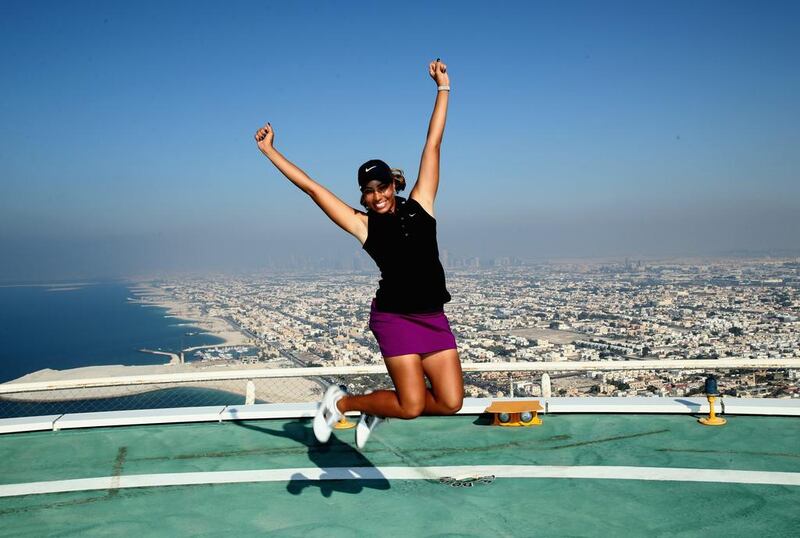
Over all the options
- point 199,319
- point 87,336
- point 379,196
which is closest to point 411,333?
point 379,196

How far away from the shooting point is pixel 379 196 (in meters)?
3.68

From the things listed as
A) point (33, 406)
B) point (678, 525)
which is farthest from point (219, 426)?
point (33, 406)

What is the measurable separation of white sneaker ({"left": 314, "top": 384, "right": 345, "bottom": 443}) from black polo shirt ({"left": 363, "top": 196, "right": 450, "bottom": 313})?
1.09 metres

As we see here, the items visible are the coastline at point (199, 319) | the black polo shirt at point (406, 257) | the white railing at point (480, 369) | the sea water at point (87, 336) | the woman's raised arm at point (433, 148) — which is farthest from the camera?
the sea water at point (87, 336)

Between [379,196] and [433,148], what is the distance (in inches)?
22.5

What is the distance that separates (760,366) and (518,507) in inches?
155

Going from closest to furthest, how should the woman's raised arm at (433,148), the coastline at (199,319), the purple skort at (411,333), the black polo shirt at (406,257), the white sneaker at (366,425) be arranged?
the black polo shirt at (406,257)
the purple skort at (411,333)
the woman's raised arm at (433,148)
the white sneaker at (366,425)
the coastline at (199,319)

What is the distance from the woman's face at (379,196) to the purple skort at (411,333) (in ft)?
2.05

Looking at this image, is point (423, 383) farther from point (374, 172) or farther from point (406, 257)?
point (374, 172)

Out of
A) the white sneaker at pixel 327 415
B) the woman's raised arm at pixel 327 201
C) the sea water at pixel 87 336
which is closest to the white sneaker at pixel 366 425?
the white sneaker at pixel 327 415

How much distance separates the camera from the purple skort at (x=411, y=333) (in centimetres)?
370

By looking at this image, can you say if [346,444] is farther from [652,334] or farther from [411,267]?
[652,334]

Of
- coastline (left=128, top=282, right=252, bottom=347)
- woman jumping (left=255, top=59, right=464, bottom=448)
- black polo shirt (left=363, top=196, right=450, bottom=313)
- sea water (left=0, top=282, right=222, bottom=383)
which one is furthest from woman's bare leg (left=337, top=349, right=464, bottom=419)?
sea water (left=0, top=282, right=222, bottom=383)

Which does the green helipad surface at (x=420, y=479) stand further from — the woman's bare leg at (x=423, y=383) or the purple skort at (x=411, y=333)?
the purple skort at (x=411, y=333)
